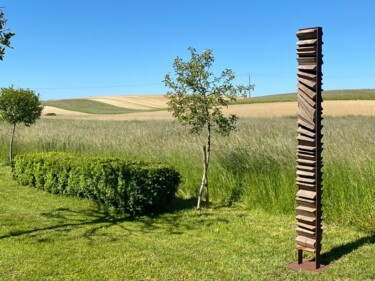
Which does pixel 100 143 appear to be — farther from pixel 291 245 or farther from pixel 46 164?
pixel 291 245

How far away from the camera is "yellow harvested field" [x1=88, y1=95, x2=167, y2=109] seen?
267ft

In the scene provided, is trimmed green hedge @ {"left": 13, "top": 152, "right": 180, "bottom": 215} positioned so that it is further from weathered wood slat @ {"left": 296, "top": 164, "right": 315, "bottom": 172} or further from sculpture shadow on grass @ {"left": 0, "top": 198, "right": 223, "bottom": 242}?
weathered wood slat @ {"left": 296, "top": 164, "right": 315, "bottom": 172}

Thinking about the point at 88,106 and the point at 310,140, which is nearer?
the point at 310,140

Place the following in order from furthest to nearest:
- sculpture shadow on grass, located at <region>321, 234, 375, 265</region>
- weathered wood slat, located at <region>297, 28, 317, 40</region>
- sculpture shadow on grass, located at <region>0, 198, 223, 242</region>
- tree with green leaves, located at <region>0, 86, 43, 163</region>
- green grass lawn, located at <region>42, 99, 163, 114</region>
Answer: green grass lawn, located at <region>42, 99, 163, 114</region>, tree with green leaves, located at <region>0, 86, 43, 163</region>, sculpture shadow on grass, located at <region>0, 198, 223, 242</region>, sculpture shadow on grass, located at <region>321, 234, 375, 265</region>, weathered wood slat, located at <region>297, 28, 317, 40</region>

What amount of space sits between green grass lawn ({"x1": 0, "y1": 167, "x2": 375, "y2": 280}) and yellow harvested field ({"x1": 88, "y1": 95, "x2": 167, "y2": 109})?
2861 inches

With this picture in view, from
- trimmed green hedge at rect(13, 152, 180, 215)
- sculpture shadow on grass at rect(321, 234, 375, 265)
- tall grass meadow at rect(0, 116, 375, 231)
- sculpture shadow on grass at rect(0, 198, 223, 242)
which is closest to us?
sculpture shadow on grass at rect(321, 234, 375, 265)

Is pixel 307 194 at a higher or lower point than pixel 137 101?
lower

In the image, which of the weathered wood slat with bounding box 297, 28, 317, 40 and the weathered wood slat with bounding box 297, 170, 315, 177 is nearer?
the weathered wood slat with bounding box 297, 28, 317, 40

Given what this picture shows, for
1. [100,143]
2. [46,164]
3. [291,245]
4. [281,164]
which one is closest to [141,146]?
[100,143]

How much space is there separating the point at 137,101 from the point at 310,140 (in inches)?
3379

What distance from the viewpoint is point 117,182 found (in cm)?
805

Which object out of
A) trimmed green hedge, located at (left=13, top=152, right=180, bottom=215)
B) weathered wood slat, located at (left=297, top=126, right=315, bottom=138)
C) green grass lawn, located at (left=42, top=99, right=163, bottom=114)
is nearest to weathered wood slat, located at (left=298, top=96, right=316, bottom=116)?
weathered wood slat, located at (left=297, top=126, right=315, bottom=138)

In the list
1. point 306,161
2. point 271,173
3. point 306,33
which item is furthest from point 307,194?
point 271,173

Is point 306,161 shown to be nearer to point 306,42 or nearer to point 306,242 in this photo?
point 306,242
